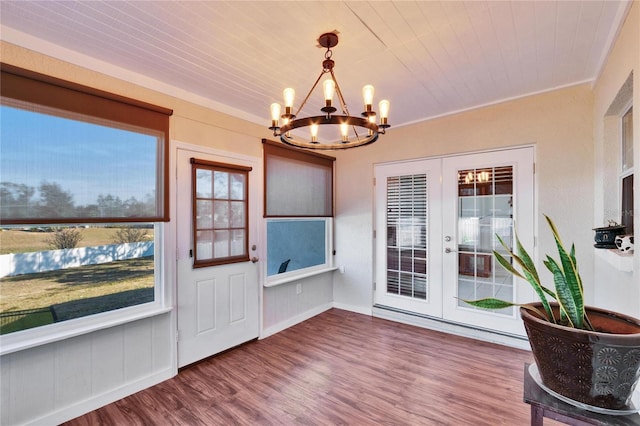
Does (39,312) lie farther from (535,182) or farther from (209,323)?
(535,182)

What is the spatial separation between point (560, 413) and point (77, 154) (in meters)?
3.00

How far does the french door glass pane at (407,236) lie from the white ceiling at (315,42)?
4.28 ft

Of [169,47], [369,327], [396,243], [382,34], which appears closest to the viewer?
[382,34]

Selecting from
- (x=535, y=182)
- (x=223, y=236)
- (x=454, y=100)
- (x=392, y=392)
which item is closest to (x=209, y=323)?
(x=223, y=236)

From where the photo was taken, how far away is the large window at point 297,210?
140 inches

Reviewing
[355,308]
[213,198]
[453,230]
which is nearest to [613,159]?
[453,230]

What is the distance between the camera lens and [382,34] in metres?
1.90

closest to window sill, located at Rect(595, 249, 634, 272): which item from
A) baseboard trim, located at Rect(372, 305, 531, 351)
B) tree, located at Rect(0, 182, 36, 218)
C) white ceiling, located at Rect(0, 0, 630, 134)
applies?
white ceiling, located at Rect(0, 0, 630, 134)

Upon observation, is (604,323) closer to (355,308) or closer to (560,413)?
(560,413)

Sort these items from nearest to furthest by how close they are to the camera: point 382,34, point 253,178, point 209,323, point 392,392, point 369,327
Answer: point 382,34
point 392,392
point 209,323
point 253,178
point 369,327

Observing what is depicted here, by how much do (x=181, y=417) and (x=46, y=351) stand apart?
3.28 feet

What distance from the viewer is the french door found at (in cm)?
308

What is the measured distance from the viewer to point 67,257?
2094 millimetres

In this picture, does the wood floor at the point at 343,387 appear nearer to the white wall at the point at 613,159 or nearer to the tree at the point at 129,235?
the white wall at the point at 613,159
